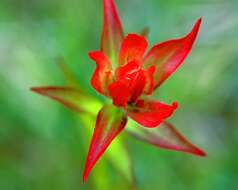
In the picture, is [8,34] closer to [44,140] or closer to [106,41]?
[44,140]

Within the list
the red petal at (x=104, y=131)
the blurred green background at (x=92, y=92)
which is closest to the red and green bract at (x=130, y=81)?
the red petal at (x=104, y=131)

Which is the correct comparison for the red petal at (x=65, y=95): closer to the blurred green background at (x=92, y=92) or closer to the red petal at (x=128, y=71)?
the red petal at (x=128, y=71)

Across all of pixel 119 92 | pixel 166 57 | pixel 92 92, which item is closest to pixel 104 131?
pixel 119 92

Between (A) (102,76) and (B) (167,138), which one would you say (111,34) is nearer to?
(A) (102,76)

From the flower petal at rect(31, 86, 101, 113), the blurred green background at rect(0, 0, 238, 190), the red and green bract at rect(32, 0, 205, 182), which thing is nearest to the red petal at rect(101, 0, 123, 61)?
the red and green bract at rect(32, 0, 205, 182)

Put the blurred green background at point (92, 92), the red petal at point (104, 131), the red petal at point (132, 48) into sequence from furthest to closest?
1. the blurred green background at point (92, 92)
2. the red petal at point (132, 48)
3. the red petal at point (104, 131)

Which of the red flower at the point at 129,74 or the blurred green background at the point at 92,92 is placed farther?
the blurred green background at the point at 92,92

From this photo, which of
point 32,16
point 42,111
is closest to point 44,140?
point 42,111
